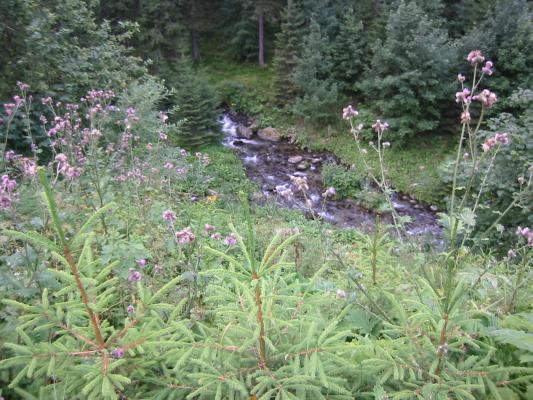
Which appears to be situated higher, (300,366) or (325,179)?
(300,366)

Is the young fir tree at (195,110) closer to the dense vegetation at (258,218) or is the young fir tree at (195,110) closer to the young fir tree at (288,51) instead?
the dense vegetation at (258,218)

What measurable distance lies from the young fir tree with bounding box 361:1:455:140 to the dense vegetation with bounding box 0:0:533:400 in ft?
0.27

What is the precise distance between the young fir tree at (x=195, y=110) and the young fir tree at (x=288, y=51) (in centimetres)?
389

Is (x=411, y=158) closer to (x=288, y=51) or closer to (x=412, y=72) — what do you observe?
(x=412, y=72)

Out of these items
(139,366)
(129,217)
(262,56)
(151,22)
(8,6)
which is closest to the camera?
(139,366)

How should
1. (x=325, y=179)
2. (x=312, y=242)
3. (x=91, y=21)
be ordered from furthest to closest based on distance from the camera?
(x=325, y=179), (x=91, y=21), (x=312, y=242)

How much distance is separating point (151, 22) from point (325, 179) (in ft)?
41.2

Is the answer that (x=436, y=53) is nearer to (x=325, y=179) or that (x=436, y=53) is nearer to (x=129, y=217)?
(x=325, y=179)

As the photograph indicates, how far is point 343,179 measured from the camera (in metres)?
14.4

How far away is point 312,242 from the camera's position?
518 cm

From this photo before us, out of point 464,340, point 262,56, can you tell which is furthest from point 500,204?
point 262,56

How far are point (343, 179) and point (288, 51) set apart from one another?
7844mm

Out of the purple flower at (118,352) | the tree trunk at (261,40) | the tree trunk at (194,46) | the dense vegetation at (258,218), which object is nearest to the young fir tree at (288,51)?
the dense vegetation at (258,218)

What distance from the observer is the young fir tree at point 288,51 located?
62.3ft
